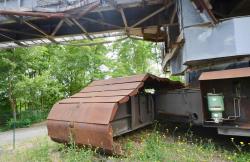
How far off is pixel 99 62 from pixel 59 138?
1545 cm

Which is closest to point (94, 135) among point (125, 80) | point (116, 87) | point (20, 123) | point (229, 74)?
point (116, 87)

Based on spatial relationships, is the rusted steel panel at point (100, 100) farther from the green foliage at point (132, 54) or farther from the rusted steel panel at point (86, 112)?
the green foliage at point (132, 54)

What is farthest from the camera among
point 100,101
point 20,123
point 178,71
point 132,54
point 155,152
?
point 132,54

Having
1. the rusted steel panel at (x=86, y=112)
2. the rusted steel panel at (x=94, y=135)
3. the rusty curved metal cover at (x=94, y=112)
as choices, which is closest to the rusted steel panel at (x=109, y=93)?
the rusty curved metal cover at (x=94, y=112)

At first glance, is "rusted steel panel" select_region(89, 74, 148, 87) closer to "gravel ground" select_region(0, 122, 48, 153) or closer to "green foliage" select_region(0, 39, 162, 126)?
"gravel ground" select_region(0, 122, 48, 153)

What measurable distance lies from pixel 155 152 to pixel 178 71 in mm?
4684

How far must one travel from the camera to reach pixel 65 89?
24438 mm

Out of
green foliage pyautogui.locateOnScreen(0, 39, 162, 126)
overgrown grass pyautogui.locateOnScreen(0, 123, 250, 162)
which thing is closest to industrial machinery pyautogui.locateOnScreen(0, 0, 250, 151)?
overgrown grass pyautogui.locateOnScreen(0, 123, 250, 162)

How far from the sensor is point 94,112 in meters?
7.07

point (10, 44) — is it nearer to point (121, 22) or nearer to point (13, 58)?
point (121, 22)

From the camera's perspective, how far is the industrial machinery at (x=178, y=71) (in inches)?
272

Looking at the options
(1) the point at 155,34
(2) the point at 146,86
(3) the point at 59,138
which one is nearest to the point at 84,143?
(3) the point at 59,138

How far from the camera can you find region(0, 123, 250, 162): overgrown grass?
658 cm

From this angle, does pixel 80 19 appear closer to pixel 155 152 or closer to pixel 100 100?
pixel 100 100
